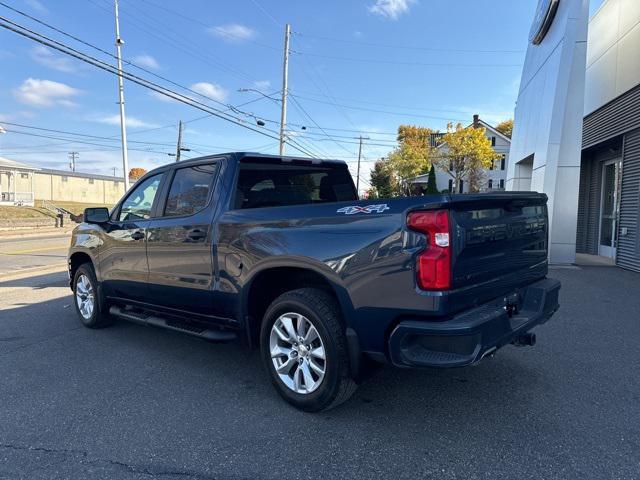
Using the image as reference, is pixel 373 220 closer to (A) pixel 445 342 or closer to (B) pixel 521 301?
(A) pixel 445 342

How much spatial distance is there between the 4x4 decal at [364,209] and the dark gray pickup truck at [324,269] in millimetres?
11

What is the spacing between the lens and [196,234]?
4.11 meters

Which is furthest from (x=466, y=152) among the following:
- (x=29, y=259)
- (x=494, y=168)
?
(x=29, y=259)

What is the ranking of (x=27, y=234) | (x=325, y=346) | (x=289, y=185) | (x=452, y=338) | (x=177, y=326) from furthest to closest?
(x=27, y=234)
(x=289, y=185)
(x=177, y=326)
(x=325, y=346)
(x=452, y=338)

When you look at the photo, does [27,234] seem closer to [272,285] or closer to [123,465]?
[272,285]

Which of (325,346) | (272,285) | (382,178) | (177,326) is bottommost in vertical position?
(177,326)

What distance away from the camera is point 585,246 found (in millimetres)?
14344

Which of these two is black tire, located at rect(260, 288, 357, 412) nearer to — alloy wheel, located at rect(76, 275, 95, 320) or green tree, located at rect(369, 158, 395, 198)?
alloy wheel, located at rect(76, 275, 95, 320)

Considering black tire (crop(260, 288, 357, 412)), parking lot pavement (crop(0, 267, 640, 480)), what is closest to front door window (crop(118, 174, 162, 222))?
parking lot pavement (crop(0, 267, 640, 480))

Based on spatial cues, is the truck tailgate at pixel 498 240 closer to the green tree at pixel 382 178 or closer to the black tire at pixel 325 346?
the black tire at pixel 325 346

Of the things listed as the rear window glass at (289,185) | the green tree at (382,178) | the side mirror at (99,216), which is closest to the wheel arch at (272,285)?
the rear window glass at (289,185)

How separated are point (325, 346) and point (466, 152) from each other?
43.5 m

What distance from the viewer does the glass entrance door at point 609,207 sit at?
40.9ft

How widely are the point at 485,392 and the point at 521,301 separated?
2.61ft
